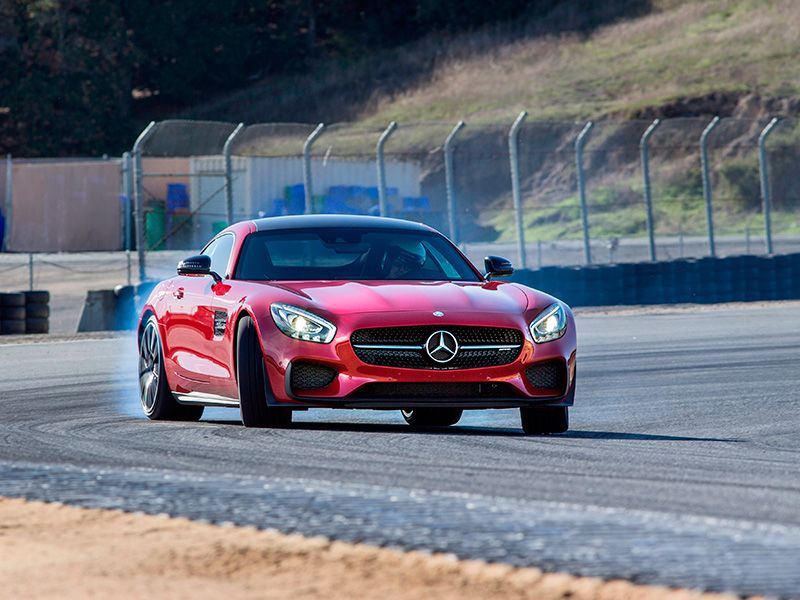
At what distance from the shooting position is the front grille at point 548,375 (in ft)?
32.9

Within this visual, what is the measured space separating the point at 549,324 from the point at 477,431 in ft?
3.04

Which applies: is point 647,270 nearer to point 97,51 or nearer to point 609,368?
point 609,368

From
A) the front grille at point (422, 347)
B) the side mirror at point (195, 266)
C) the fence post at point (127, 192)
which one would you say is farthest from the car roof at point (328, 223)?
the fence post at point (127, 192)

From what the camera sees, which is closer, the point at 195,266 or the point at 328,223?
the point at 195,266

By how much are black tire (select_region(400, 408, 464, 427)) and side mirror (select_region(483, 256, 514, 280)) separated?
39.0 inches

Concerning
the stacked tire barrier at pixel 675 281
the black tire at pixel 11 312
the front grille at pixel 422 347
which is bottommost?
the front grille at pixel 422 347

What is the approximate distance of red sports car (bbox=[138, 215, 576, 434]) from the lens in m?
9.76

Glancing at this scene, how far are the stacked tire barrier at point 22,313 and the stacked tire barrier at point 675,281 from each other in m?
6.39

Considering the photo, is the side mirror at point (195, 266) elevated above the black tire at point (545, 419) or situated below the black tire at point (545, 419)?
above

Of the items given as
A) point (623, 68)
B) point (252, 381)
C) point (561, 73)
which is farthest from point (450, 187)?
point (623, 68)

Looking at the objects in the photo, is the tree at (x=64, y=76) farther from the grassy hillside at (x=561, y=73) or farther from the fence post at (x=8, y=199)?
the fence post at (x=8, y=199)

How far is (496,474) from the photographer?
8086 mm

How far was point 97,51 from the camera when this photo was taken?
7750 centimetres

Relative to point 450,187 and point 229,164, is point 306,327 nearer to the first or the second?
point 229,164
